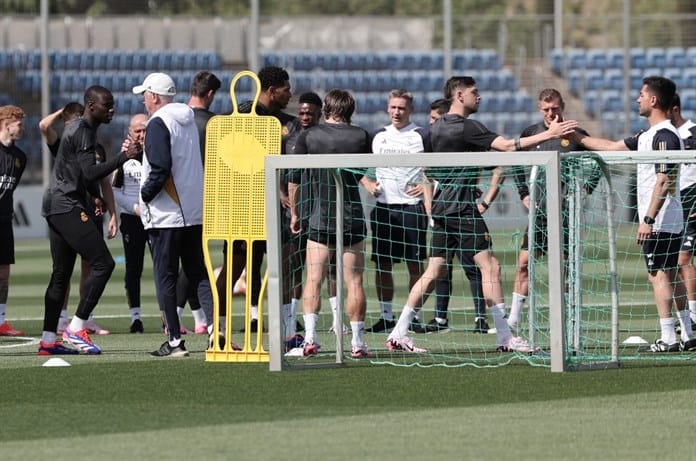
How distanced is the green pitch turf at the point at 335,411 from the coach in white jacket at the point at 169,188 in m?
0.51

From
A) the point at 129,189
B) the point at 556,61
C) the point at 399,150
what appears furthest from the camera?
the point at 556,61

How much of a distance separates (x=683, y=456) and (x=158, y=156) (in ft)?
15.7

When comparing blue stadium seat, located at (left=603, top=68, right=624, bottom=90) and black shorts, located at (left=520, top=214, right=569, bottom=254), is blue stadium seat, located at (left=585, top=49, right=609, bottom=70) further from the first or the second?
black shorts, located at (left=520, top=214, right=569, bottom=254)

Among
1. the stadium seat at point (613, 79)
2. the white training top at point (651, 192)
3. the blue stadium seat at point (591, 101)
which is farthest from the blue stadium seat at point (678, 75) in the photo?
the white training top at point (651, 192)

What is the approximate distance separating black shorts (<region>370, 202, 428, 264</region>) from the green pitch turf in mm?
2776

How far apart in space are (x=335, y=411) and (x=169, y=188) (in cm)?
298

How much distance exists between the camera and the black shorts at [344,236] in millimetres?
9869

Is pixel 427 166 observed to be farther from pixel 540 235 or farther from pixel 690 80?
pixel 690 80

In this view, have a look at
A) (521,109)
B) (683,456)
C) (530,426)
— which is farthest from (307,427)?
(521,109)

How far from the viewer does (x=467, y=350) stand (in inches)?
410

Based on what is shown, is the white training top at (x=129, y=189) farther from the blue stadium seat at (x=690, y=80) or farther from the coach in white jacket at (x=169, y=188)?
the blue stadium seat at (x=690, y=80)

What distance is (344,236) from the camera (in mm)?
9891

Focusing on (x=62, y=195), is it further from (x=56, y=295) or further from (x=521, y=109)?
(x=521, y=109)

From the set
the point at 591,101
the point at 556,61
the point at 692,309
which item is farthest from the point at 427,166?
the point at 591,101
